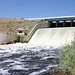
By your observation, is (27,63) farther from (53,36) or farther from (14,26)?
(14,26)

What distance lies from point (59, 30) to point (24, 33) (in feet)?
16.7

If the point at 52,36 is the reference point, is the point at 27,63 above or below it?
below

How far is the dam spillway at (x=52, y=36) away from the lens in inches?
832

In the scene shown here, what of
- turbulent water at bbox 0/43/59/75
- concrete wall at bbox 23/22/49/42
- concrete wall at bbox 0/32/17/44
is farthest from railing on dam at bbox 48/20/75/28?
turbulent water at bbox 0/43/59/75

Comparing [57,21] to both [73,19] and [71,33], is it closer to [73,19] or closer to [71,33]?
[73,19]

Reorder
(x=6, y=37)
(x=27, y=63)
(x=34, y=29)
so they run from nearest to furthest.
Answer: (x=27, y=63) < (x=6, y=37) < (x=34, y=29)

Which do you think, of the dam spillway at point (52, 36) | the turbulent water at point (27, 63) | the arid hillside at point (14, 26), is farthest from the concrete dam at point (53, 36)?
the turbulent water at point (27, 63)

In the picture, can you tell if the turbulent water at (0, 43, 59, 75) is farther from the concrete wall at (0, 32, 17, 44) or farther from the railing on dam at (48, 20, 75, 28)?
the railing on dam at (48, 20, 75, 28)

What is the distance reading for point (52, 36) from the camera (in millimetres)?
22438

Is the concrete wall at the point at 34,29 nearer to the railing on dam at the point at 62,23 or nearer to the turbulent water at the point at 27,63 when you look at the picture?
the railing on dam at the point at 62,23

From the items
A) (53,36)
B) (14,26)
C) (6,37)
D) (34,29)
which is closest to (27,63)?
(6,37)

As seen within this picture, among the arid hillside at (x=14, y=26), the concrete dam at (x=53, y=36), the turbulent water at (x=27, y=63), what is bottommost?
the turbulent water at (x=27, y=63)

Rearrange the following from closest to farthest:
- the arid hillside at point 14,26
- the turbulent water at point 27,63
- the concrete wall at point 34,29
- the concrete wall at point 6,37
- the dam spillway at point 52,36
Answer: the turbulent water at point 27,63, the concrete wall at point 6,37, the dam spillway at point 52,36, the concrete wall at point 34,29, the arid hillside at point 14,26

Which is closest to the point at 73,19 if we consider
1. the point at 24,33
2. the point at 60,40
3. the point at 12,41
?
the point at 60,40
